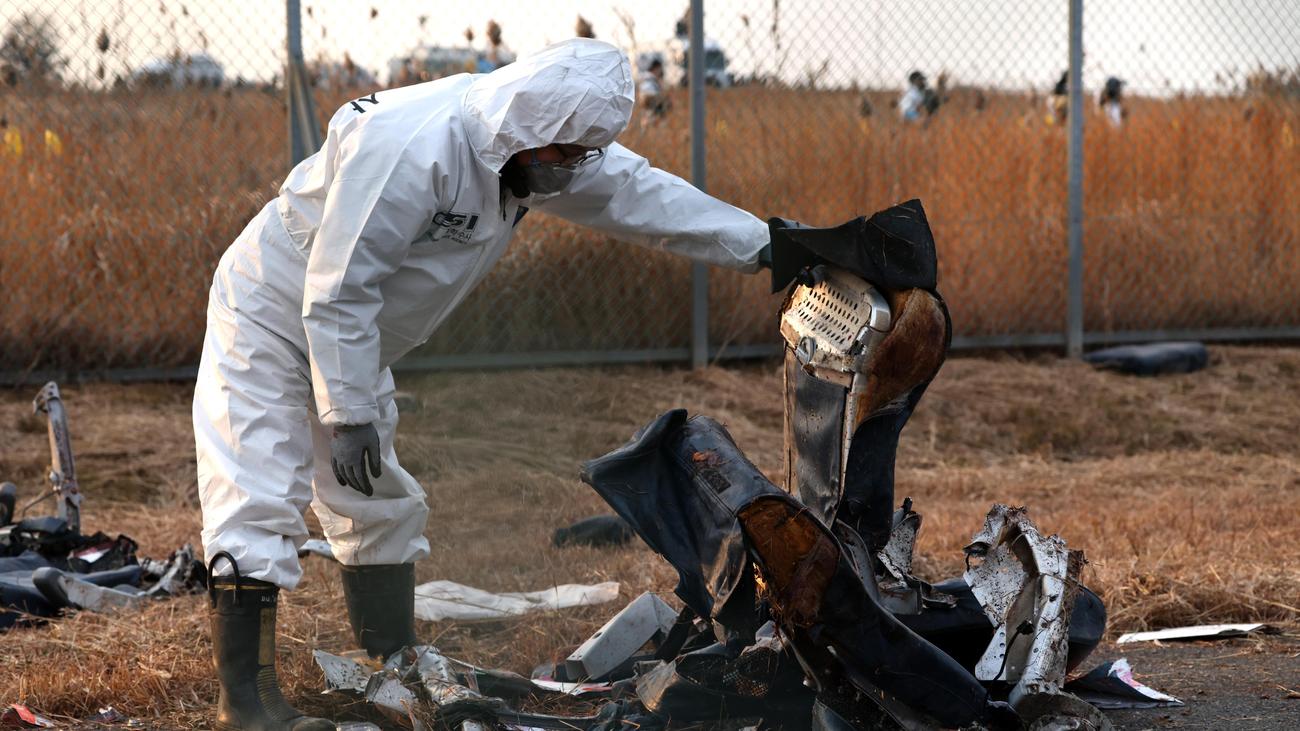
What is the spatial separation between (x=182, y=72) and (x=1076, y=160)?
510 cm

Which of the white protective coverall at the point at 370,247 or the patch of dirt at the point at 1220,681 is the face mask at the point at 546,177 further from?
the patch of dirt at the point at 1220,681

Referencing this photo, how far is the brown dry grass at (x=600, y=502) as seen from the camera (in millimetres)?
3879

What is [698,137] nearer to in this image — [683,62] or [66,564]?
[683,62]

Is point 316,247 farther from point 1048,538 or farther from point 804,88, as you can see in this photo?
point 804,88

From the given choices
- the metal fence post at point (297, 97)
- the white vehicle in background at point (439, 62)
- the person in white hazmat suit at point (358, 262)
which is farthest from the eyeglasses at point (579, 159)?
the white vehicle in background at point (439, 62)

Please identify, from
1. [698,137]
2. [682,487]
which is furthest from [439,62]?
[682,487]

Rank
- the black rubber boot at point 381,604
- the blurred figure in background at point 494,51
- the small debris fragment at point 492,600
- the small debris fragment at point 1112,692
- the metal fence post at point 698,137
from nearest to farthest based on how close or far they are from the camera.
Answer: the small debris fragment at point 1112,692, the black rubber boot at point 381,604, the small debris fragment at point 492,600, the blurred figure in background at point 494,51, the metal fence post at point 698,137

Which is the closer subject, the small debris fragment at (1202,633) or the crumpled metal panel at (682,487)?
the crumpled metal panel at (682,487)

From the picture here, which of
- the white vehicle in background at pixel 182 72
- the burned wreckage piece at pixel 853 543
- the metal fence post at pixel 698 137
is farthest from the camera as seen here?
the metal fence post at pixel 698 137

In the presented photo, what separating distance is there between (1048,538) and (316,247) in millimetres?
1754

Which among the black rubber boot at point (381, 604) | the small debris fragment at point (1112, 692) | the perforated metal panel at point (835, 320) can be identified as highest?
the perforated metal panel at point (835, 320)

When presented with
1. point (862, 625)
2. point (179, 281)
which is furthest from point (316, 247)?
point (179, 281)

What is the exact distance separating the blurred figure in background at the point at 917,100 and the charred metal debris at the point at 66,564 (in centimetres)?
494

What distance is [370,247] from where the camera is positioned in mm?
2945
